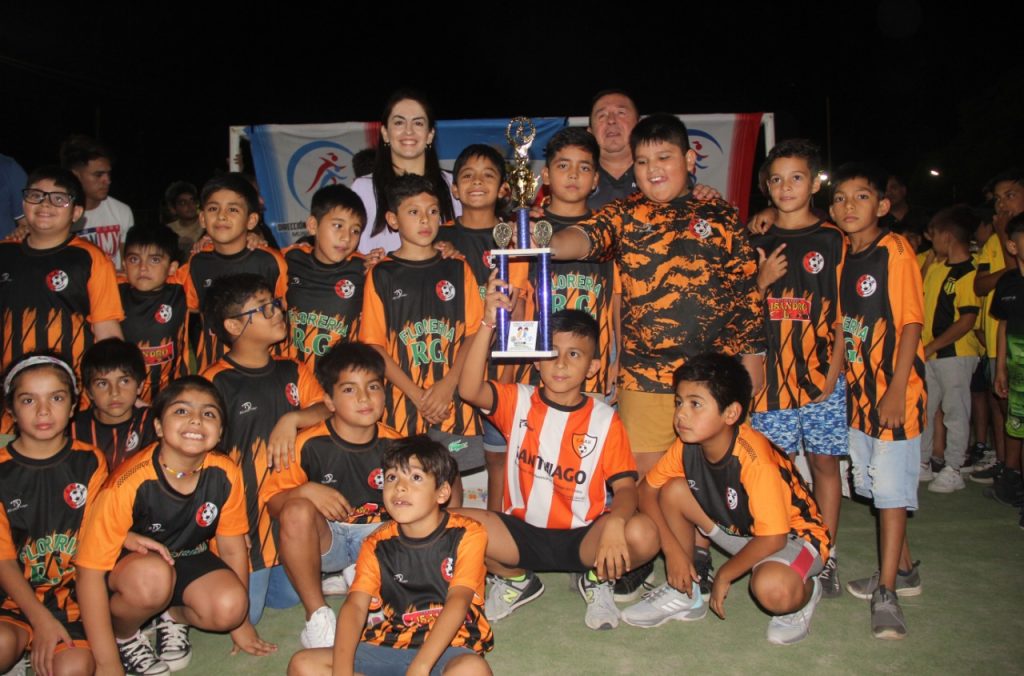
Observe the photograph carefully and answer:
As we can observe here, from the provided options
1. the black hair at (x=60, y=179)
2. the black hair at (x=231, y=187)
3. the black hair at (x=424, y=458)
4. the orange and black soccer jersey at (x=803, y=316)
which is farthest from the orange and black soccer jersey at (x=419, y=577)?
the black hair at (x=60, y=179)

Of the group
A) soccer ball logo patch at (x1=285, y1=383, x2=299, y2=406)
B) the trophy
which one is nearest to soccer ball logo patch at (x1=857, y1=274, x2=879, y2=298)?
the trophy

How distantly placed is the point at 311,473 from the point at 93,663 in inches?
42.3

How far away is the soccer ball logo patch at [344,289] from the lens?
13.1ft

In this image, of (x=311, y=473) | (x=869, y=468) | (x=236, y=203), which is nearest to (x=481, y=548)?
(x=311, y=473)

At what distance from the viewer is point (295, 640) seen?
323 centimetres

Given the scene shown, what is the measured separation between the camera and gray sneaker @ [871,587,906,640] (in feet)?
10.2

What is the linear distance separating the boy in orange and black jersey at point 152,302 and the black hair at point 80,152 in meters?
1.28

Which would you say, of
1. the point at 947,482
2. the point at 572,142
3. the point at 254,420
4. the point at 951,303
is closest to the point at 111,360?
the point at 254,420

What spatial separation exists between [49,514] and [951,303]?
5.96 metres

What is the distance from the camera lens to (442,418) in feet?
12.4

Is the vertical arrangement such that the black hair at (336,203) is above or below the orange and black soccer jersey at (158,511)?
above

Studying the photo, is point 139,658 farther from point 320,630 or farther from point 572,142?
point 572,142

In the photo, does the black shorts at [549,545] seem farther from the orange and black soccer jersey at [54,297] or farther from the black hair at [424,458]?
the orange and black soccer jersey at [54,297]

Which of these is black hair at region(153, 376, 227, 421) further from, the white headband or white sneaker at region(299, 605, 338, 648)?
white sneaker at region(299, 605, 338, 648)
